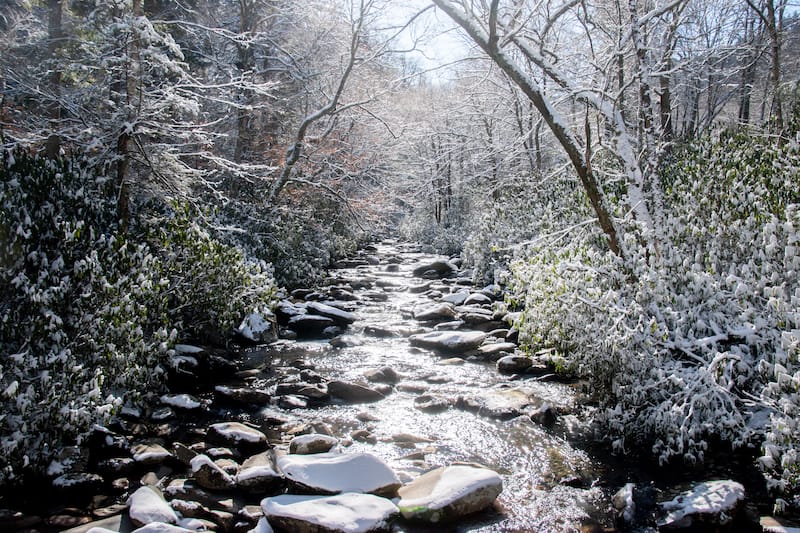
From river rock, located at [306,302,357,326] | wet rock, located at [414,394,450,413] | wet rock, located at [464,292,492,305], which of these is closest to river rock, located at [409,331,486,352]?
river rock, located at [306,302,357,326]

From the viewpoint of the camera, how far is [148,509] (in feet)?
13.6

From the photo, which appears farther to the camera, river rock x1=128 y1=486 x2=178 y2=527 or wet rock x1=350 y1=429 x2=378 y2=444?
wet rock x1=350 y1=429 x2=378 y2=444

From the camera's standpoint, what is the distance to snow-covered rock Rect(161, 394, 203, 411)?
6.55 m

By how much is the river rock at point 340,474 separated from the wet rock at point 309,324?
6.03 metres

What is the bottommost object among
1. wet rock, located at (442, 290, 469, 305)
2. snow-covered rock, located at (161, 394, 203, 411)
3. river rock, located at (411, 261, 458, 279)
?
snow-covered rock, located at (161, 394, 203, 411)

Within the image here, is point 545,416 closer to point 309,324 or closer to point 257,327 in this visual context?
point 257,327

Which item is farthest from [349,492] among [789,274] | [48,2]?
[48,2]

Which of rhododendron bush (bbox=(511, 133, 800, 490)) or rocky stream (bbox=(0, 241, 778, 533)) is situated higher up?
rhododendron bush (bbox=(511, 133, 800, 490))

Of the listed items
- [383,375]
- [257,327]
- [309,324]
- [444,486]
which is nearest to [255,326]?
[257,327]

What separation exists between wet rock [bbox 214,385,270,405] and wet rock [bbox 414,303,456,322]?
17.3 ft

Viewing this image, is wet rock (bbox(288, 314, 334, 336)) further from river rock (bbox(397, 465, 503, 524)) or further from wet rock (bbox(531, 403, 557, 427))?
river rock (bbox(397, 465, 503, 524))

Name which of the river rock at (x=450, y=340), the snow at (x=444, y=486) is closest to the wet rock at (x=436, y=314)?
the river rock at (x=450, y=340)

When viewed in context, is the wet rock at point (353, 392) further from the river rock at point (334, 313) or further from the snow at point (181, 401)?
the river rock at point (334, 313)

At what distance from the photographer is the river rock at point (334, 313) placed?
1145cm
